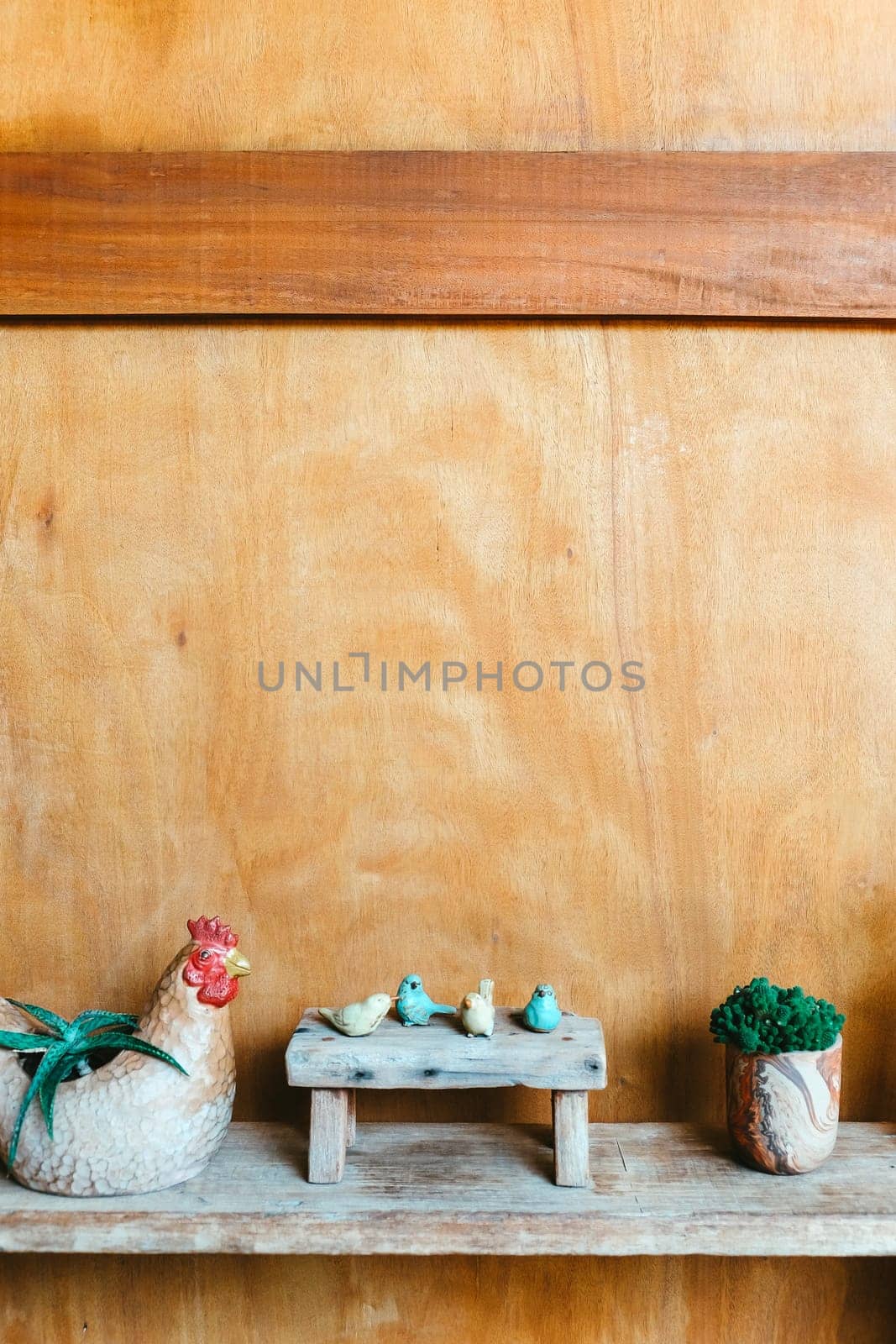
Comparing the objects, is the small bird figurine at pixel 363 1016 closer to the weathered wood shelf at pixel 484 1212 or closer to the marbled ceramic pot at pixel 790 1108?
the weathered wood shelf at pixel 484 1212

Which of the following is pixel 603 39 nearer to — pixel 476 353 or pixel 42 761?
pixel 476 353

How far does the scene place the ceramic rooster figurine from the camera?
3.40ft

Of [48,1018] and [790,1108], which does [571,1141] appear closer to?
[790,1108]

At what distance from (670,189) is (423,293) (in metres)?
0.32

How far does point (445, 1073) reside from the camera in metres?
1.07

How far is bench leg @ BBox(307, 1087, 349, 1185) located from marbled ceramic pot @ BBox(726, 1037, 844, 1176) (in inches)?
16.9

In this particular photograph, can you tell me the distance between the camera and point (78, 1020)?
111 cm

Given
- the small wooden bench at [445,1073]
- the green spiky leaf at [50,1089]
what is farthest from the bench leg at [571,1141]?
the green spiky leaf at [50,1089]

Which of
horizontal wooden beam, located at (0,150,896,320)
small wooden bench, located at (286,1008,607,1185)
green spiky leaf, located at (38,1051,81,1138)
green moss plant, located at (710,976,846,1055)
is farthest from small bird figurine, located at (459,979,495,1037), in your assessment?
horizontal wooden beam, located at (0,150,896,320)

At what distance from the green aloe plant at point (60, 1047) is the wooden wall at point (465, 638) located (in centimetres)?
16

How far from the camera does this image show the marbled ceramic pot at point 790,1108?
1078mm

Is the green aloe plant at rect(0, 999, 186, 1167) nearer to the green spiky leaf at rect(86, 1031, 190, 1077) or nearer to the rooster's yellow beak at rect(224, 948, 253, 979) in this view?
the green spiky leaf at rect(86, 1031, 190, 1077)

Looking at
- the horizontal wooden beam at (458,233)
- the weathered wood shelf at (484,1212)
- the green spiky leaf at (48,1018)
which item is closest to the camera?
the weathered wood shelf at (484,1212)

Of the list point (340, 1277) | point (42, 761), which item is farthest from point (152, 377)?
point (340, 1277)
